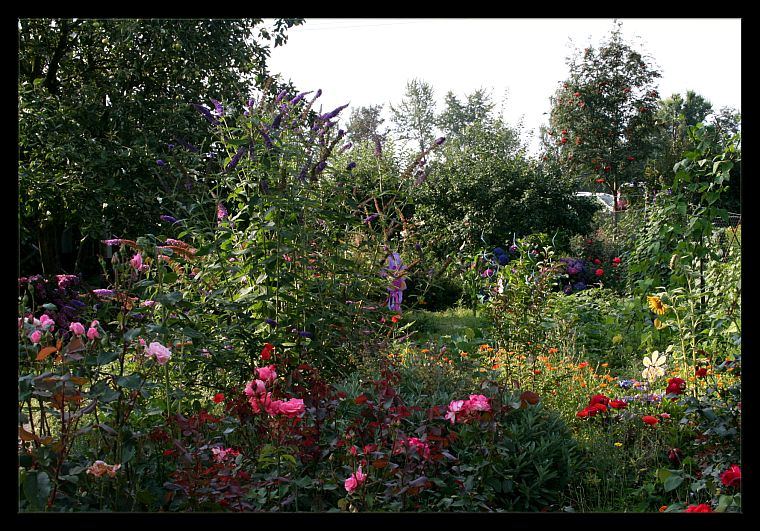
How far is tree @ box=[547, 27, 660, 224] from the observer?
1309 centimetres

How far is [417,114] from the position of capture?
85.9ft

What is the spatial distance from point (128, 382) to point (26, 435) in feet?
0.93

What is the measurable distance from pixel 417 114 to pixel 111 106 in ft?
68.4

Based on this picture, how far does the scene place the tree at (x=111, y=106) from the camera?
580 cm

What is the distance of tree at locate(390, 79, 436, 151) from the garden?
20.1 metres

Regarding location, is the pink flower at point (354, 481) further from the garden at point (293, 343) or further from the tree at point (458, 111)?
the tree at point (458, 111)

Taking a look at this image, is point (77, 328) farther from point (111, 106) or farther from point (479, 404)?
point (111, 106)

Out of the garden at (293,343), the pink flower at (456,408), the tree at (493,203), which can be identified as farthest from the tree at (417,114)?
the pink flower at (456,408)

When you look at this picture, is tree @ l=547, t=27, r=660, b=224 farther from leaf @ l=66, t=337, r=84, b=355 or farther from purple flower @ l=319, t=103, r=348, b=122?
leaf @ l=66, t=337, r=84, b=355

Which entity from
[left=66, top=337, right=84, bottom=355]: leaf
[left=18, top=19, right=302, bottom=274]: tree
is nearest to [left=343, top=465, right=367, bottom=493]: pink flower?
[left=66, top=337, right=84, bottom=355]: leaf

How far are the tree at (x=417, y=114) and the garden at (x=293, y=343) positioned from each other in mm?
20054
